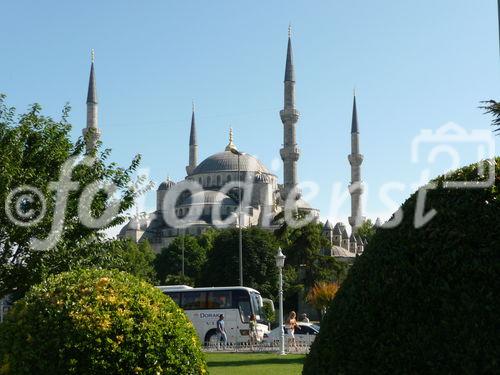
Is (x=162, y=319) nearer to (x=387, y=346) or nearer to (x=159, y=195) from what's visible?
(x=387, y=346)

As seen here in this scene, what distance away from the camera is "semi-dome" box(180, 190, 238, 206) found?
3536 inches

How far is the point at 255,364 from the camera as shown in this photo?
48.1 feet

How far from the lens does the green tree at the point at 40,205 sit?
41.3 feet

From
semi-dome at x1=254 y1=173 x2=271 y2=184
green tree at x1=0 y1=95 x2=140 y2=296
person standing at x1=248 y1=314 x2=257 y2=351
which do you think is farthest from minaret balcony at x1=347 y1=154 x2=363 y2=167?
green tree at x1=0 y1=95 x2=140 y2=296

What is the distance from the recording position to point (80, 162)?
14062 mm

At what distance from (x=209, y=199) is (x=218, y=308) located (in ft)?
216

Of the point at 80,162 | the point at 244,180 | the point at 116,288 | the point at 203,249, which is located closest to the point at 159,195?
the point at 244,180

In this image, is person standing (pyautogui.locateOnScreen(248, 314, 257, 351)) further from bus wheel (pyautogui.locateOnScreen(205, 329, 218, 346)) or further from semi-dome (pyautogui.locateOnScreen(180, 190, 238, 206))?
semi-dome (pyautogui.locateOnScreen(180, 190, 238, 206))

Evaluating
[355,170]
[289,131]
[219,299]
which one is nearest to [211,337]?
[219,299]

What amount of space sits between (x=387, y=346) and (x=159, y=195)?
3870 inches

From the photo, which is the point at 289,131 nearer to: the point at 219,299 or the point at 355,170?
the point at 355,170

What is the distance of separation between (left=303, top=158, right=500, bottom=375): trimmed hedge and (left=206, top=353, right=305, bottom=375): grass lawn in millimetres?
8314

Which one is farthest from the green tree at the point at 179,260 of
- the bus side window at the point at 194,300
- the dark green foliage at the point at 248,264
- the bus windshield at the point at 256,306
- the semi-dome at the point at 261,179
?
the bus side window at the point at 194,300

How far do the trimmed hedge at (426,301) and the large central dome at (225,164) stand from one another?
293 ft
